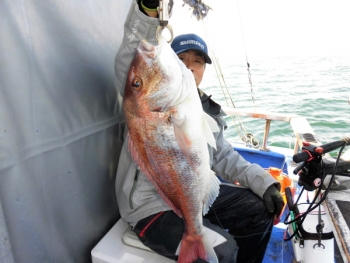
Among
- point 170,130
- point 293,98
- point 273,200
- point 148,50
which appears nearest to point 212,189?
point 170,130

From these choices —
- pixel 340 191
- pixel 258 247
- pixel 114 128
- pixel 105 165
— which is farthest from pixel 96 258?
pixel 340 191

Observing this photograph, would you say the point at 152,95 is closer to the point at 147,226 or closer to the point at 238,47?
the point at 147,226

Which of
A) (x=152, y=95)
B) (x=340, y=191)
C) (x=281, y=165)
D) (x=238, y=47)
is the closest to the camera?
(x=152, y=95)

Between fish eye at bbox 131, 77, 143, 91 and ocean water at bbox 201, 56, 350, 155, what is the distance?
369 cm

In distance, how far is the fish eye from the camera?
128cm

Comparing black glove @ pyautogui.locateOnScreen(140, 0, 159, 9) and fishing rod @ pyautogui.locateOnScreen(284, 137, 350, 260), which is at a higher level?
black glove @ pyautogui.locateOnScreen(140, 0, 159, 9)

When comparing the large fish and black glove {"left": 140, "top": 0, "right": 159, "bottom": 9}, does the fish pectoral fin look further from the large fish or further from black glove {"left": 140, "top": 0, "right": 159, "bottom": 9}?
black glove {"left": 140, "top": 0, "right": 159, "bottom": 9}

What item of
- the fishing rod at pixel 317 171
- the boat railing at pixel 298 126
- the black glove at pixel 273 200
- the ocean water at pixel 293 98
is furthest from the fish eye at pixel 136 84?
the ocean water at pixel 293 98

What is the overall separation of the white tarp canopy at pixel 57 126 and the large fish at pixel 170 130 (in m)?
0.45

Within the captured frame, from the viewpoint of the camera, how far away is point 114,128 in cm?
201

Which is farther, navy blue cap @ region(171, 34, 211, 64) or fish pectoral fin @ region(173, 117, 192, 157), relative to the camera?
navy blue cap @ region(171, 34, 211, 64)

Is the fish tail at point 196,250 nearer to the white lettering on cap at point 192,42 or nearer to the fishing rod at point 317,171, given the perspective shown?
the fishing rod at point 317,171

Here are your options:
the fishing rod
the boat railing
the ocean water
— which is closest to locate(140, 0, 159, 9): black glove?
the fishing rod

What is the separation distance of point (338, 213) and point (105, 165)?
5.32 ft
